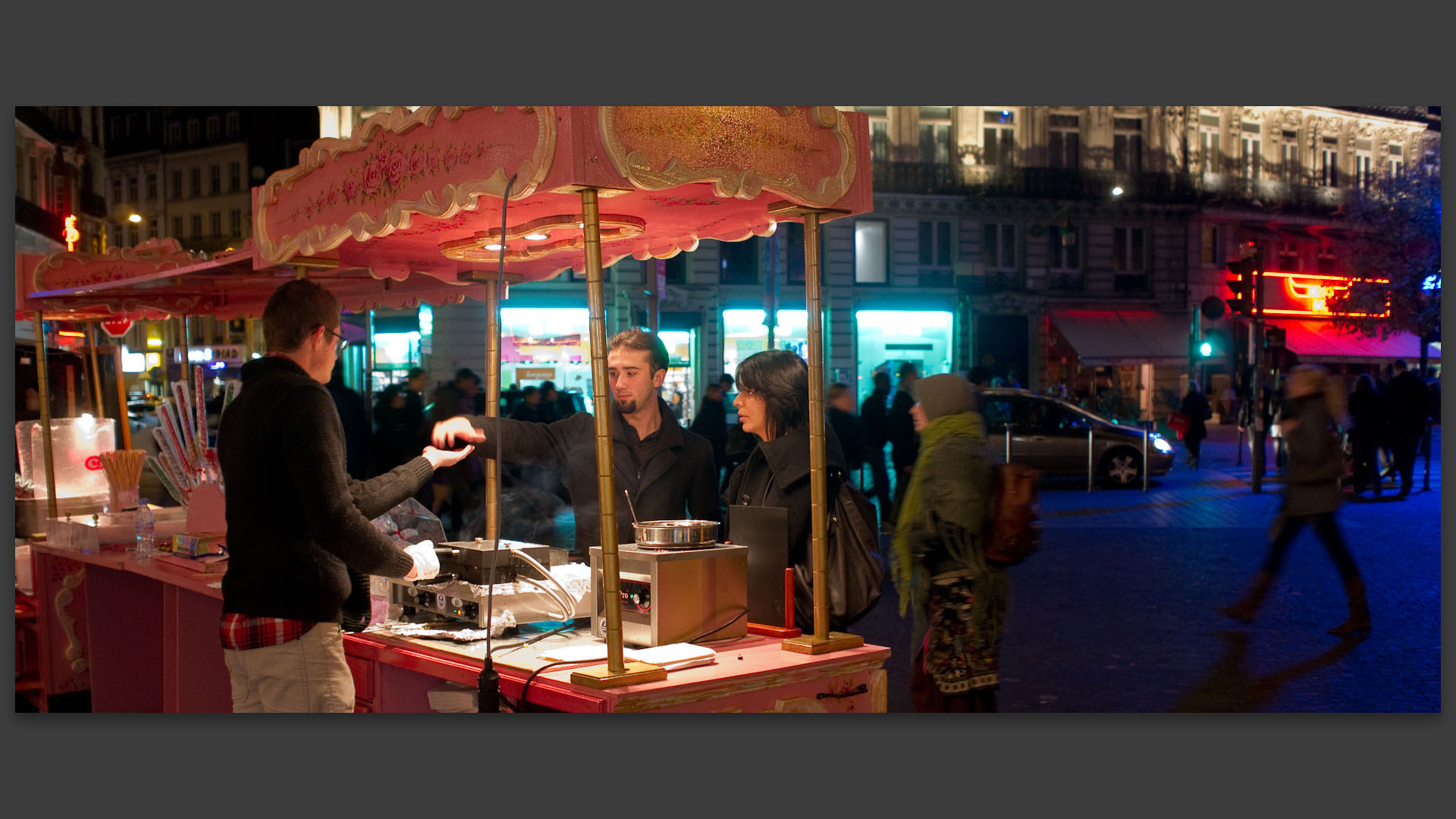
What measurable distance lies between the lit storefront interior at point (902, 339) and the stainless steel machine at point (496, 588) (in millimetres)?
20489

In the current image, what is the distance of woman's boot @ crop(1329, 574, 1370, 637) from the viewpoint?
712cm

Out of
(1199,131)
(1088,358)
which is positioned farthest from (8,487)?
(1199,131)

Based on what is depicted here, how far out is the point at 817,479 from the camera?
377cm

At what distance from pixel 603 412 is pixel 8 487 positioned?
4621 mm

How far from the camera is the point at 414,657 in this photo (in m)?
3.57

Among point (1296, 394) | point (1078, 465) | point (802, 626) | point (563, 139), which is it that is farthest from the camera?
point (1078, 465)

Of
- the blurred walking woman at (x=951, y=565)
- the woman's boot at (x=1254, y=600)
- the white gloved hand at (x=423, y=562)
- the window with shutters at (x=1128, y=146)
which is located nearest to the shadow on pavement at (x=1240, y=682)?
the woman's boot at (x=1254, y=600)

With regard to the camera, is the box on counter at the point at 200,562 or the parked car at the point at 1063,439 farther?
the parked car at the point at 1063,439

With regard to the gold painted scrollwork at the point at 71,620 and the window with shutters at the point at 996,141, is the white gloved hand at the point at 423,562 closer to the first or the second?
the gold painted scrollwork at the point at 71,620

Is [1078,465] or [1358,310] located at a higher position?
[1358,310]

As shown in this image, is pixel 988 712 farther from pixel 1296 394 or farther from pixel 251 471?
pixel 1296 394

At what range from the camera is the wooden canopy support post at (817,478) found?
11.8 feet

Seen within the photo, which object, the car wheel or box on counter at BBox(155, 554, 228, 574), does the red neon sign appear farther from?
box on counter at BBox(155, 554, 228, 574)

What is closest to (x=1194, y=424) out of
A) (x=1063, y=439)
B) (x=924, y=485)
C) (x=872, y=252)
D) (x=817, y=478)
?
(x=1063, y=439)
